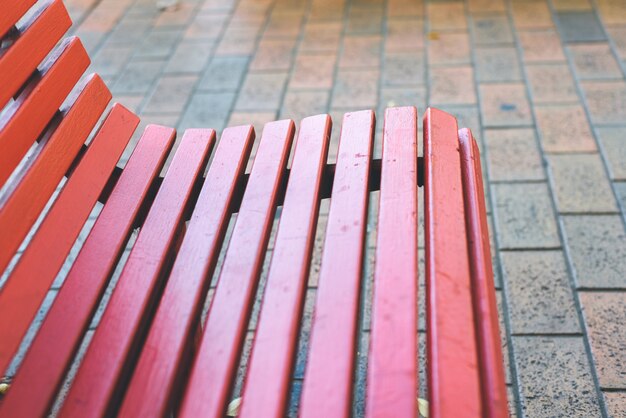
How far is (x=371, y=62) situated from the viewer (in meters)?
3.37

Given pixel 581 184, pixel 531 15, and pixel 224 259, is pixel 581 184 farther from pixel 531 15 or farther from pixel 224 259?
pixel 224 259

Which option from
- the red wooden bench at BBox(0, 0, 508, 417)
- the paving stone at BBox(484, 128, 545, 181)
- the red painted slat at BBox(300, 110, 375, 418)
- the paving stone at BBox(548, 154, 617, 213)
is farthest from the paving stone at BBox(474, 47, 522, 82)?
the red painted slat at BBox(300, 110, 375, 418)

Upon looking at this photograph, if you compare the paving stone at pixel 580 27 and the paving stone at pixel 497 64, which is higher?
the paving stone at pixel 580 27

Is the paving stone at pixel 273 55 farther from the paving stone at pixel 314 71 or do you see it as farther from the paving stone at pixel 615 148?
the paving stone at pixel 615 148

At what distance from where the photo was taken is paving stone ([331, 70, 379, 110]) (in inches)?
121

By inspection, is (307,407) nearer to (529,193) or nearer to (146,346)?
(146,346)

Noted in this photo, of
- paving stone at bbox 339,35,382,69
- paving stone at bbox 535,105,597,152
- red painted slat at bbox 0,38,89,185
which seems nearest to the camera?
red painted slat at bbox 0,38,89,185

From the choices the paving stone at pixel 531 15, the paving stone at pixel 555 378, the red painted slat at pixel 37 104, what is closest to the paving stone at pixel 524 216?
the paving stone at pixel 555 378

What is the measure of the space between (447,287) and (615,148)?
1781 mm

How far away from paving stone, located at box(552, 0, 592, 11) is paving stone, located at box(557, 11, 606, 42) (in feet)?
0.18

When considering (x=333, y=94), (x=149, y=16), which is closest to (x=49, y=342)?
(x=333, y=94)

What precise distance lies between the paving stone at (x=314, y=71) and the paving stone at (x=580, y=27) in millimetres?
1194

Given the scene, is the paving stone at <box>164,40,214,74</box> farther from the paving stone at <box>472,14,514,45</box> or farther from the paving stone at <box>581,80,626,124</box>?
the paving stone at <box>581,80,626,124</box>

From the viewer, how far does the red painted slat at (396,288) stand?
1034mm
